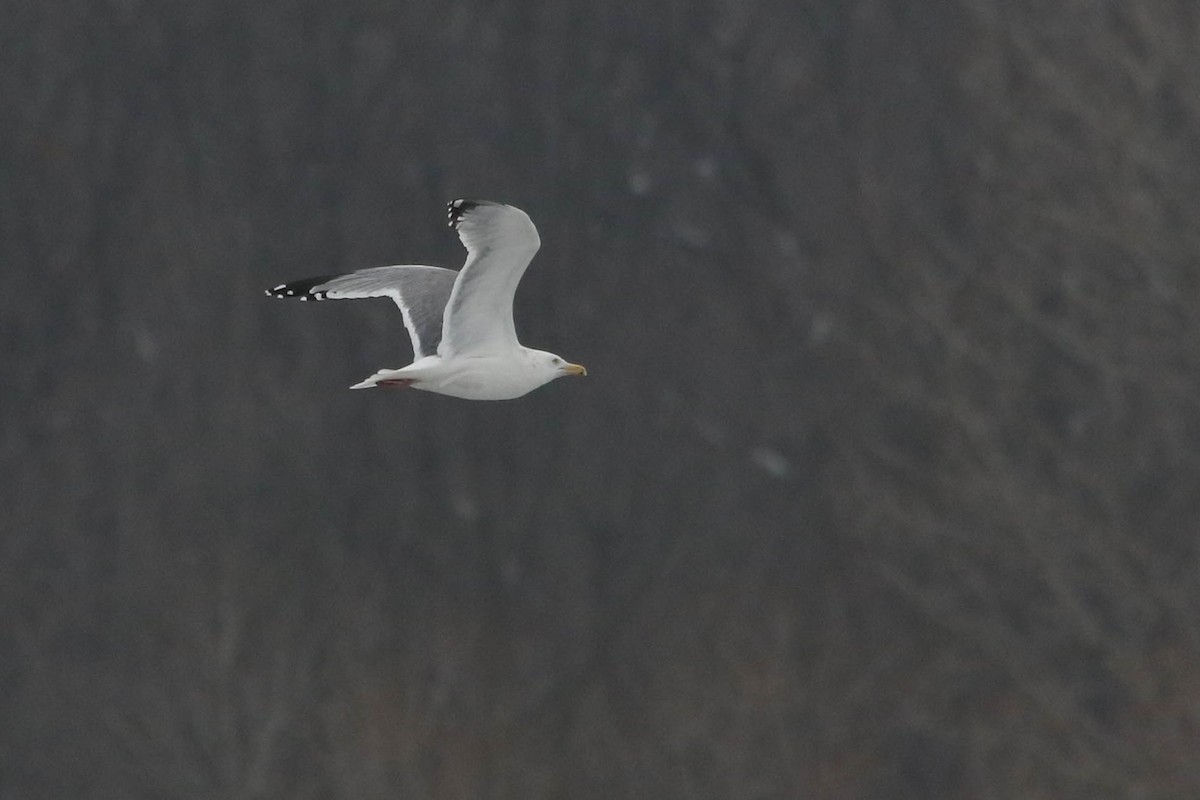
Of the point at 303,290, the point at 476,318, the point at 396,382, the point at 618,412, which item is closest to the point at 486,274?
the point at 476,318

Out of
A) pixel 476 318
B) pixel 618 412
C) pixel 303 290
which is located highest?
pixel 303 290

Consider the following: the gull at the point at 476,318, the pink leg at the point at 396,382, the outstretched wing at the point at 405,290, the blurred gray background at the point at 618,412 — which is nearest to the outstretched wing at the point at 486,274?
the gull at the point at 476,318

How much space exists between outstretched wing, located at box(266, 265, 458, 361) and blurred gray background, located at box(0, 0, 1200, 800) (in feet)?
22.8

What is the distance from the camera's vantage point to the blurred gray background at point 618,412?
17125 mm

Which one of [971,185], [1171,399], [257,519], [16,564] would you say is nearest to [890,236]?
[971,185]

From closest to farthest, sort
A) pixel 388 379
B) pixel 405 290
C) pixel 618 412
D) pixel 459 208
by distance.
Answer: pixel 459 208 < pixel 388 379 < pixel 405 290 < pixel 618 412

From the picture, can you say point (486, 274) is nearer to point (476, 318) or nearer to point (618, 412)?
point (476, 318)

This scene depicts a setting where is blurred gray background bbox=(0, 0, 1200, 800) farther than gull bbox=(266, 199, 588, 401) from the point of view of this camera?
Yes

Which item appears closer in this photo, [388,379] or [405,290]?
[388,379]

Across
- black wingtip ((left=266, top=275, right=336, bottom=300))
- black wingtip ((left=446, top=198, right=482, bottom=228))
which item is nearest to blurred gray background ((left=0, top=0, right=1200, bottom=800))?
black wingtip ((left=266, top=275, right=336, bottom=300))

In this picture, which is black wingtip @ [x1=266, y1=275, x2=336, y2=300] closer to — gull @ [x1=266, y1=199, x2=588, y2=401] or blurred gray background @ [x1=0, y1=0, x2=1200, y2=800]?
gull @ [x1=266, y1=199, x2=588, y2=401]

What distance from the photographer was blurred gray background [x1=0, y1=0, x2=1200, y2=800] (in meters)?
17.1

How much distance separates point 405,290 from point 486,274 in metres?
0.84

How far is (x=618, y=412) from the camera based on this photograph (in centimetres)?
2081
